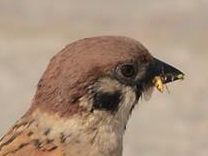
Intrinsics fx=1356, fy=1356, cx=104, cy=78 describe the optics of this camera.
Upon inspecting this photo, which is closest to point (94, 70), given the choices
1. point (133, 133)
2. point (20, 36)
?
point (133, 133)

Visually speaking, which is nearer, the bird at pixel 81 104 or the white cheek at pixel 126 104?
the bird at pixel 81 104

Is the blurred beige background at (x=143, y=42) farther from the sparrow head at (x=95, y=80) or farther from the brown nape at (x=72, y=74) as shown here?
the brown nape at (x=72, y=74)

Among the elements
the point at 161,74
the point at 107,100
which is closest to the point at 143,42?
the point at 161,74

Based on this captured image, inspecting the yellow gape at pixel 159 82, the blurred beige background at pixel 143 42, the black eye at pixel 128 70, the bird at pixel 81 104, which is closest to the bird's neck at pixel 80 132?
the bird at pixel 81 104

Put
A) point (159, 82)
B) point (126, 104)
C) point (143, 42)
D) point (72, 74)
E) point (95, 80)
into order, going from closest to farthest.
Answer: point (72, 74) < point (95, 80) < point (126, 104) < point (159, 82) < point (143, 42)

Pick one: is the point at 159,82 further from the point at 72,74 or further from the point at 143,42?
the point at 143,42
